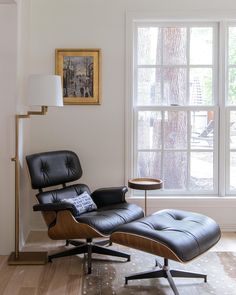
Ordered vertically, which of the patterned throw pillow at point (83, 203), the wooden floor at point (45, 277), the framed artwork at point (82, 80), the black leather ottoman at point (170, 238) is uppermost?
the framed artwork at point (82, 80)

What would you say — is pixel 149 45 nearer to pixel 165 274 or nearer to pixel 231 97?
pixel 231 97

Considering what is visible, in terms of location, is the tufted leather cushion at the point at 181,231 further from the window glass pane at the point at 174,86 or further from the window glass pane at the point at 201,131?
the window glass pane at the point at 174,86

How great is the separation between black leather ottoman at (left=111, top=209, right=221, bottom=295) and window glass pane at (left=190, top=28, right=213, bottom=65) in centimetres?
185

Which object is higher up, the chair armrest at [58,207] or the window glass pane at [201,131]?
the window glass pane at [201,131]

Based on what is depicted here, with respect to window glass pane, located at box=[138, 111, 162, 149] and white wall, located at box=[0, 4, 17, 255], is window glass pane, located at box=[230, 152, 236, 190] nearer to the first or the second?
window glass pane, located at box=[138, 111, 162, 149]

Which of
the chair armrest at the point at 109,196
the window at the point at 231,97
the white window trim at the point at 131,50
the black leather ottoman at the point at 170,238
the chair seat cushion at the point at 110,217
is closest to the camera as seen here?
the black leather ottoman at the point at 170,238

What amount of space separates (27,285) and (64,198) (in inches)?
34.6

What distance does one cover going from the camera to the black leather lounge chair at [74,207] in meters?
2.99

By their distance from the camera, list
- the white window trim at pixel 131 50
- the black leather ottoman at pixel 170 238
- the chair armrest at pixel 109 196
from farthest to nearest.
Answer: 1. the white window trim at pixel 131 50
2. the chair armrest at pixel 109 196
3. the black leather ottoman at pixel 170 238

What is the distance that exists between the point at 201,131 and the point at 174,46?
0.92 meters

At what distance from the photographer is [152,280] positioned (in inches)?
112

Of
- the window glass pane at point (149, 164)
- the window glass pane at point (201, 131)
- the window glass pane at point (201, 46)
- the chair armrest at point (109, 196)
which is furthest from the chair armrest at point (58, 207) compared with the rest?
the window glass pane at point (201, 46)

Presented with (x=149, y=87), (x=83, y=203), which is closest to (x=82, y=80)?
(x=149, y=87)

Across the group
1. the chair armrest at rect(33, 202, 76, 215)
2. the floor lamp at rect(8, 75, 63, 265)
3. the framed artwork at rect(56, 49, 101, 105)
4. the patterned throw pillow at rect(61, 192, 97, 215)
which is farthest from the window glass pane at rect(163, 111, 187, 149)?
the chair armrest at rect(33, 202, 76, 215)
